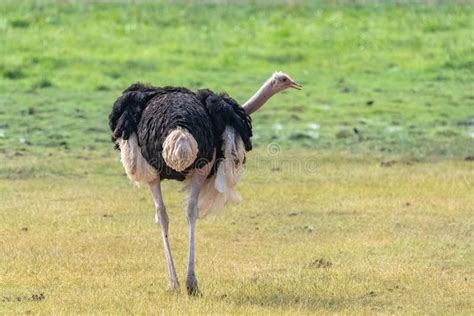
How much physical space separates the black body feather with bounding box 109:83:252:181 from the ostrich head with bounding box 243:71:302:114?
589 millimetres

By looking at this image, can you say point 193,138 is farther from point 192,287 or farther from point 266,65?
point 266,65

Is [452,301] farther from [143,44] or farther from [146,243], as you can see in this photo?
[143,44]

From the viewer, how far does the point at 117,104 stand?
9.42 m

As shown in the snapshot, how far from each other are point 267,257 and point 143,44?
1406cm

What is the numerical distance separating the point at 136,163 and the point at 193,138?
0.65 meters

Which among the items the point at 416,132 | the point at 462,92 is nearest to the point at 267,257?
the point at 416,132

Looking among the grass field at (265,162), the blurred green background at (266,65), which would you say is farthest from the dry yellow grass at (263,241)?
the blurred green background at (266,65)

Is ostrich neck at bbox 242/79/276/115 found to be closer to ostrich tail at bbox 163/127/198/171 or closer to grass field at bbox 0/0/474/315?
grass field at bbox 0/0/474/315

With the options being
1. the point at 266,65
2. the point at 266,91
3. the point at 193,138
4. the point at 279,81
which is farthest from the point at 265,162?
the point at 266,65

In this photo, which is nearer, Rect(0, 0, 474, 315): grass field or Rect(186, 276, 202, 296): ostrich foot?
Rect(186, 276, 202, 296): ostrich foot

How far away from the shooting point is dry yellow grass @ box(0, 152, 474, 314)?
29.1 feet

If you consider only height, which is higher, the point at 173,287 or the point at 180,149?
the point at 180,149

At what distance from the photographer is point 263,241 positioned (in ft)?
37.3

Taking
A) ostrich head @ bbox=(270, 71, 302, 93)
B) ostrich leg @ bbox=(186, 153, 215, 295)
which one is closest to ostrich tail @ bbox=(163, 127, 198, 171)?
ostrich leg @ bbox=(186, 153, 215, 295)
